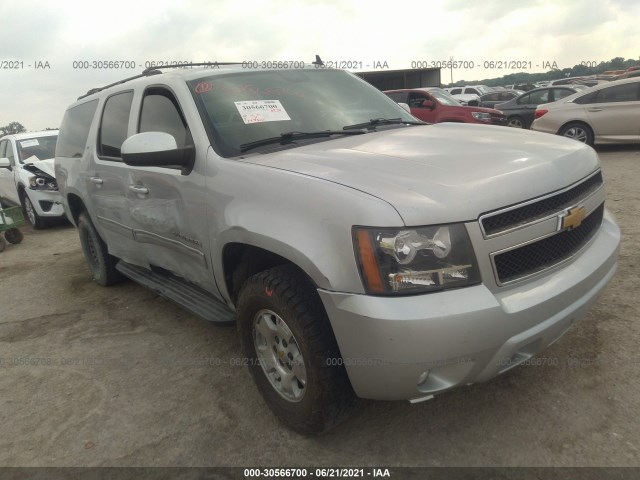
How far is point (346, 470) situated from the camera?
220 cm

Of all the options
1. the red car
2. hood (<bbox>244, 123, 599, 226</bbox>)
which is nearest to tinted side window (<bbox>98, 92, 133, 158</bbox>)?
hood (<bbox>244, 123, 599, 226</bbox>)

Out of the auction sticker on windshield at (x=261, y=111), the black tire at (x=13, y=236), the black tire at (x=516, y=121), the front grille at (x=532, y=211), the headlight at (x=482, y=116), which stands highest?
the auction sticker on windshield at (x=261, y=111)

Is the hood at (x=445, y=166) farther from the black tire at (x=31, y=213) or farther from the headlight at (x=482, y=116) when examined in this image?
the headlight at (x=482, y=116)

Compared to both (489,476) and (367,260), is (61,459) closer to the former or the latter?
(367,260)

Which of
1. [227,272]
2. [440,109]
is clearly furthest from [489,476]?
[440,109]

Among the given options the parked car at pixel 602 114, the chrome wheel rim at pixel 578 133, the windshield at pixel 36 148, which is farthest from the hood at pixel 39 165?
the chrome wheel rim at pixel 578 133

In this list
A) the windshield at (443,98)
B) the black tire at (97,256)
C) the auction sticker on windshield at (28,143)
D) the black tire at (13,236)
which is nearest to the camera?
the black tire at (97,256)

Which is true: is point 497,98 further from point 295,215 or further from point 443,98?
point 295,215

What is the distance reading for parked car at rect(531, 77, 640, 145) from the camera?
9250 millimetres

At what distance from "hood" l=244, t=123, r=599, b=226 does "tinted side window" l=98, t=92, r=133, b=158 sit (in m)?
1.64

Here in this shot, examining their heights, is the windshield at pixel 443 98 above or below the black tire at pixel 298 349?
above

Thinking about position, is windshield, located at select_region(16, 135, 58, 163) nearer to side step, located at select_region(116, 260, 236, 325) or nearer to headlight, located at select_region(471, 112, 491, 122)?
side step, located at select_region(116, 260, 236, 325)

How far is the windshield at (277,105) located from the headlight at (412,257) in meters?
1.13

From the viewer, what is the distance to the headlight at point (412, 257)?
72.5 inches
